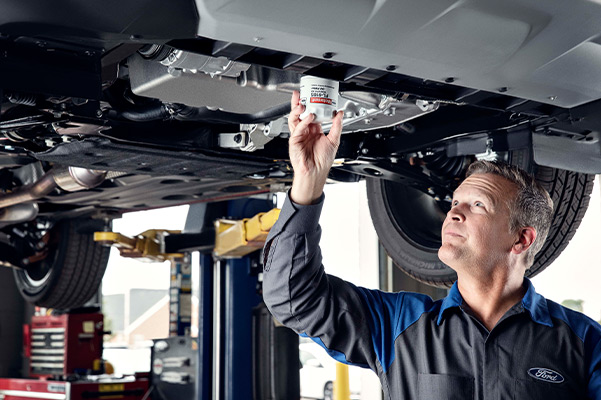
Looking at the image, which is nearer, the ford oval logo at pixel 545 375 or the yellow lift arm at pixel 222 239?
the ford oval logo at pixel 545 375

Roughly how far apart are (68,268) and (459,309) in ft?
13.2

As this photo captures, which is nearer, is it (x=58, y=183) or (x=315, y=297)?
(x=315, y=297)

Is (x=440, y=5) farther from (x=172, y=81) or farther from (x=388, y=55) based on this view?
(x=172, y=81)

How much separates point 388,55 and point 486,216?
18.7 inches

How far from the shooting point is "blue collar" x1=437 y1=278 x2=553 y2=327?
176 cm

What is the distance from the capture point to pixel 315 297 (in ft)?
5.86

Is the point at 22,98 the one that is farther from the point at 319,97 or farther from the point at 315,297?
the point at 315,297

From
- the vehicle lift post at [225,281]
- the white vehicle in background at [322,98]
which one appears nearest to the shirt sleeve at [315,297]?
the white vehicle in background at [322,98]

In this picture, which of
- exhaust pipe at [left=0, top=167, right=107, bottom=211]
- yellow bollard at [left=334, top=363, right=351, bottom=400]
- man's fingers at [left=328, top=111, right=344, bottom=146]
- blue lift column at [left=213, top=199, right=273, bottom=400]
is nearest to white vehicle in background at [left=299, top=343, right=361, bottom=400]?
yellow bollard at [left=334, top=363, right=351, bottom=400]

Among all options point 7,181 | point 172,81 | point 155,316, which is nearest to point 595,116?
point 172,81

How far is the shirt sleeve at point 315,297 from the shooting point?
170 centimetres

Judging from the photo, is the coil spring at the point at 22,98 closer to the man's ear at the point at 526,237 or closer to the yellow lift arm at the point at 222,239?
the man's ear at the point at 526,237

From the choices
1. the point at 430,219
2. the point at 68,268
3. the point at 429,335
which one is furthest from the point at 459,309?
the point at 68,268

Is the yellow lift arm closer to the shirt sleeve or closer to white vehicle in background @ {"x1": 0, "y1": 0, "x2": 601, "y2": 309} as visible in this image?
white vehicle in background @ {"x1": 0, "y1": 0, "x2": 601, "y2": 309}
